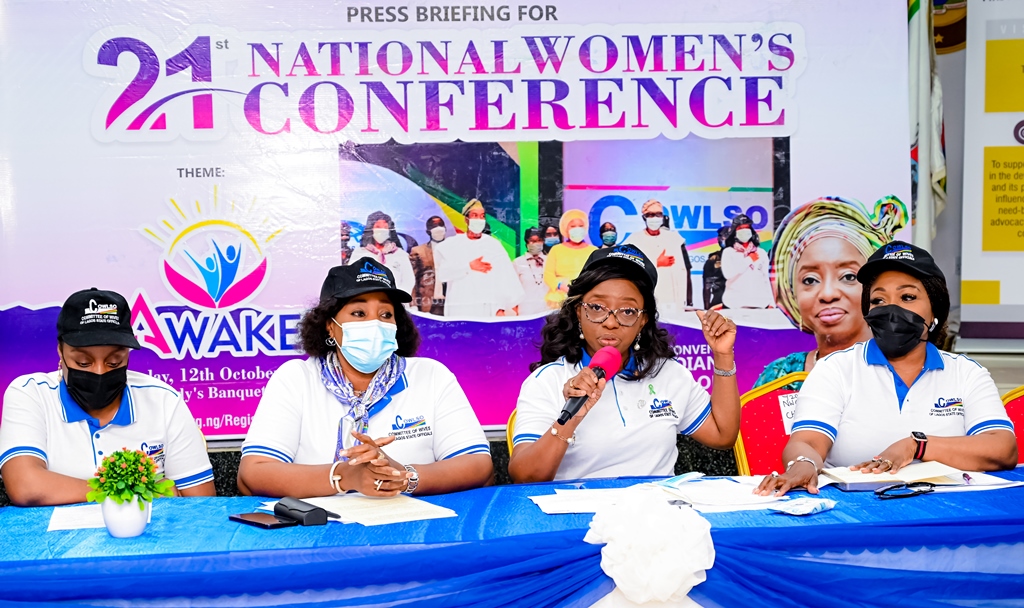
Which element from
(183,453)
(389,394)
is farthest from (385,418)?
(183,453)

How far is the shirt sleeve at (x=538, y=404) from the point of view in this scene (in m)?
3.06

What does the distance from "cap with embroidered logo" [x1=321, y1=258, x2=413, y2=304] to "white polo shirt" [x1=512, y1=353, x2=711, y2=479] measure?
56 cm

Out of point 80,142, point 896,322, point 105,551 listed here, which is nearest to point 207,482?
point 105,551

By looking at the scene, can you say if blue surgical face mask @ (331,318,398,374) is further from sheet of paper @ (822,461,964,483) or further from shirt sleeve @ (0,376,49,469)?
sheet of paper @ (822,461,964,483)

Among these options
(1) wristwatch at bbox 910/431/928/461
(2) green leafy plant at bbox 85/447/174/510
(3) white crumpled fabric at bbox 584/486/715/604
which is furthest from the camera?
(1) wristwatch at bbox 910/431/928/461

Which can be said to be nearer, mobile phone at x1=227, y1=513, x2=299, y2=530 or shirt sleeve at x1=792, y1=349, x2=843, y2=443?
mobile phone at x1=227, y1=513, x2=299, y2=530

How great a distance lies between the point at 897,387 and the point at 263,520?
77.5 inches

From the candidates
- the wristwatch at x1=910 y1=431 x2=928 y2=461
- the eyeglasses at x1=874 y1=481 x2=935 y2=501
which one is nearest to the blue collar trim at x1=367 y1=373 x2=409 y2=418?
the eyeglasses at x1=874 y1=481 x2=935 y2=501

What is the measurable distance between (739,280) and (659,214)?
45 centimetres

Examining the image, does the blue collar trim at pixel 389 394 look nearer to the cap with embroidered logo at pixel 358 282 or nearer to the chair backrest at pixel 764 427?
the cap with embroidered logo at pixel 358 282

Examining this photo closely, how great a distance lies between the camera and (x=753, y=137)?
4.10 metres

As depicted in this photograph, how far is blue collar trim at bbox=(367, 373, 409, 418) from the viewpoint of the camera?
9.68 feet

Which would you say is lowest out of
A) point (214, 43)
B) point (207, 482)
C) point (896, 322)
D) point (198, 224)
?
point (207, 482)

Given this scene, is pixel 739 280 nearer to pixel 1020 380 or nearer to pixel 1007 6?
pixel 1020 380
